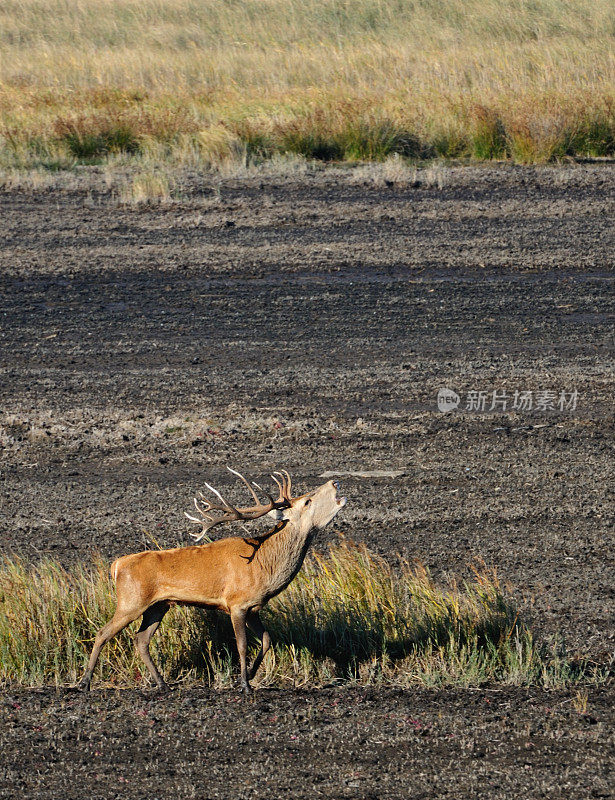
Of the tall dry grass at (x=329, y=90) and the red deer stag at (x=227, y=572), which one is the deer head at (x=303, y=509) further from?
the tall dry grass at (x=329, y=90)

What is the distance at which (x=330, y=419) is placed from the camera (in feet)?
28.4

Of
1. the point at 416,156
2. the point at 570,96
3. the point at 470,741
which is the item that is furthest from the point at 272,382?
the point at 570,96

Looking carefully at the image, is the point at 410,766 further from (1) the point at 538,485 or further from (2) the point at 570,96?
(2) the point at 570,96

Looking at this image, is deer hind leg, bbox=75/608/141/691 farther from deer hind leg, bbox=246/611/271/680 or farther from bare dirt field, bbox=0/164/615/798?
deer hind leg, bbox=246/611/271/680

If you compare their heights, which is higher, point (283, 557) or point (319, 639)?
point (283, 557)

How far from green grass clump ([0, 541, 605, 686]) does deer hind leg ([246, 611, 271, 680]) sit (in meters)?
0.20

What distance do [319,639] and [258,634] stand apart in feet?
1.58

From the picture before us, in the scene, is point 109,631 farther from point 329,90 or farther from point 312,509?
point 329,90

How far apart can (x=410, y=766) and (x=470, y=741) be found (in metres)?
0.29

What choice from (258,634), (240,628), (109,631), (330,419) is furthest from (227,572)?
(330,419)

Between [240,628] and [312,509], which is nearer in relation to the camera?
[312,509]

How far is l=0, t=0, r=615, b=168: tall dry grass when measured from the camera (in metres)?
18.9

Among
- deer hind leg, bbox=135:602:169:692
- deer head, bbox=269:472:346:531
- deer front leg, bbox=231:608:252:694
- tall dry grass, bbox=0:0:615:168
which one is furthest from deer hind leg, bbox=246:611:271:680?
tall dry grass, bbox=0:0:615:168

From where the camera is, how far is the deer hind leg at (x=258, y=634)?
4727 millimetres
